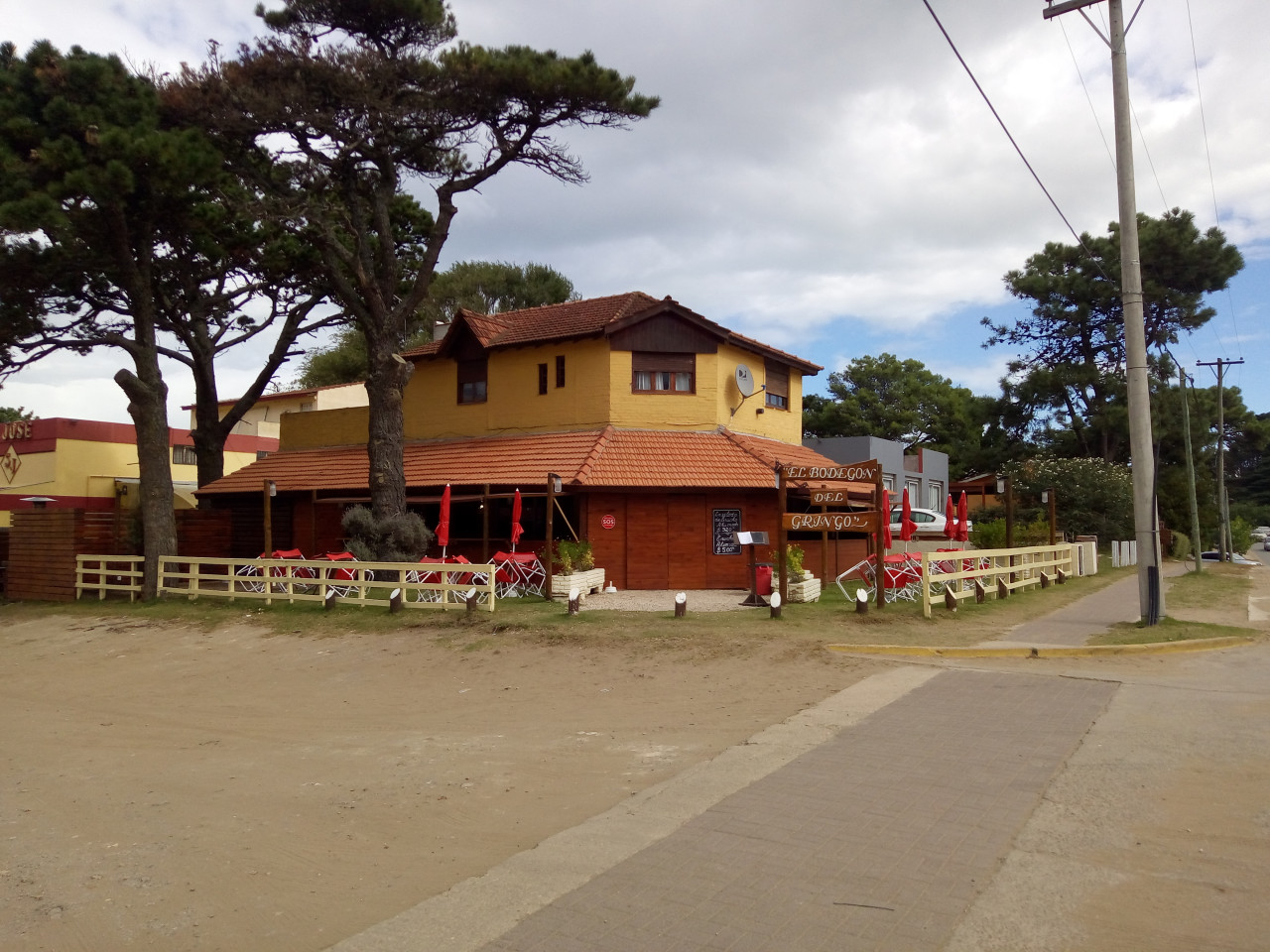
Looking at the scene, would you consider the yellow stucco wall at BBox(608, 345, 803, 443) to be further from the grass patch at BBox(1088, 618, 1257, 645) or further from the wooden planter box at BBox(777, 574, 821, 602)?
the grass patch at BBox(1088, 618, 1257, 645)

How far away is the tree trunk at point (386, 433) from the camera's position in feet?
68.2

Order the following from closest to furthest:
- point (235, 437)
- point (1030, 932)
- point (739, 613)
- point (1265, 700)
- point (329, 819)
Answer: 1. point (1030, 932)
2. point (329, 819)
3. point (1265, 700)
4. point (739, 613)
5. point (235, 437)

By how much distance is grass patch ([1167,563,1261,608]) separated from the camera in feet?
62.1

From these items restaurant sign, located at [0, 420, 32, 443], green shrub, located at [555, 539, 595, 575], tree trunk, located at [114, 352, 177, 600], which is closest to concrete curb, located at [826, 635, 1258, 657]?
green shrub, located at [555, 539, 595, 575]

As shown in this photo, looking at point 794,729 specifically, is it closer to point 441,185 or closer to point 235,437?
point 441,185

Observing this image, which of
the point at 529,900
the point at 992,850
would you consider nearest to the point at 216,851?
the point at 529,900

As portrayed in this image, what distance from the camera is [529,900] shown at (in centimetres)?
495

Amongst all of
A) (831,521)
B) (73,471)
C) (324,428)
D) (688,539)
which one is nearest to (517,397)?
(688,539)

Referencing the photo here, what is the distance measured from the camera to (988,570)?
1781 cm

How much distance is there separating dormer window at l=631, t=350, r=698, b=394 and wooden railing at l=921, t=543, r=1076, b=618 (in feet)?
23.9

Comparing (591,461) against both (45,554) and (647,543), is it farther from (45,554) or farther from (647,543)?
(45,554)

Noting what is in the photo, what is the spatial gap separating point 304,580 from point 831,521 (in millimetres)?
9796

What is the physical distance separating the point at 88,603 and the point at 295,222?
9651mm

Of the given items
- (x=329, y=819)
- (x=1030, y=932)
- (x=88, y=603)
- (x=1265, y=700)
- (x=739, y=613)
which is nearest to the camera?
(x=1030, y=932)
